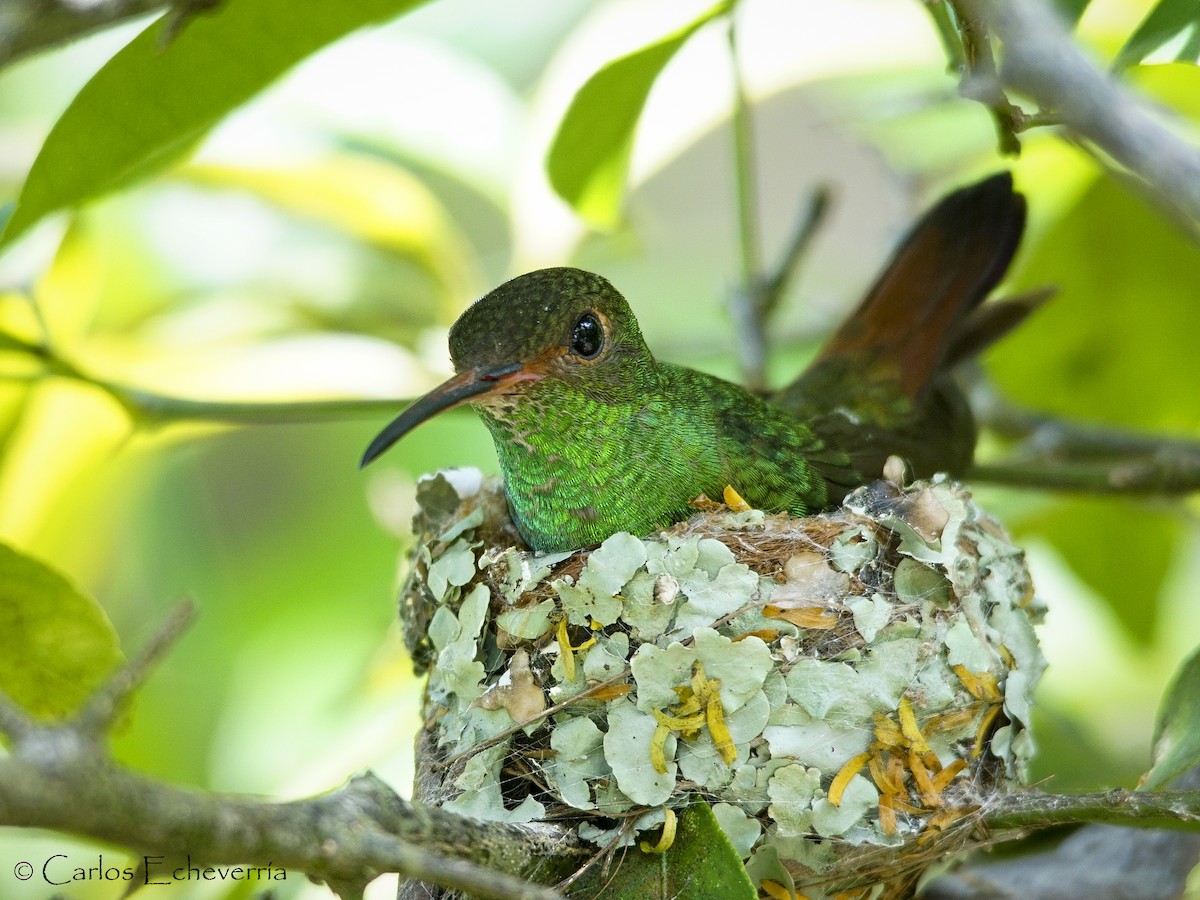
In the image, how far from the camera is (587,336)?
2.36 meters

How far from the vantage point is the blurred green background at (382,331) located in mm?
3010

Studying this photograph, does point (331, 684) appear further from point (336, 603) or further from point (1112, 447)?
point (1112, 447)

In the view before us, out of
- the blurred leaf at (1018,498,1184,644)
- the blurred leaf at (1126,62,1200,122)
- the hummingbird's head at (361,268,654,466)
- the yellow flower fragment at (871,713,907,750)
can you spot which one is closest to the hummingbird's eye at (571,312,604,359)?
the hummingbird's head at (361,268,654,466)

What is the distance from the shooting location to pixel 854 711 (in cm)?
200

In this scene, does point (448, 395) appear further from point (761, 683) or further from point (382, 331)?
point (382, 331)

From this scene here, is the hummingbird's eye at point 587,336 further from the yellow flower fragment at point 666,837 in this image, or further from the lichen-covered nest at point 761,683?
the yellow flower fragment at point 666,837

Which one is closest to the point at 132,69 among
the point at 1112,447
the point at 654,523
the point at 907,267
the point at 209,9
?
the point at 209,9

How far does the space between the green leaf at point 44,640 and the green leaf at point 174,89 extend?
20.2 inches

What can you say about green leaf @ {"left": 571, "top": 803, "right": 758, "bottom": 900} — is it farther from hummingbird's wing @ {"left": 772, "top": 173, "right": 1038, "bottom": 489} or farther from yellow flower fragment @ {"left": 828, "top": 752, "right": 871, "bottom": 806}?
hummingbird's wing @ {"left": 772, "top": 173, "right": 1038, "bottom": 489}

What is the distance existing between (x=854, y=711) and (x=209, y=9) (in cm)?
142

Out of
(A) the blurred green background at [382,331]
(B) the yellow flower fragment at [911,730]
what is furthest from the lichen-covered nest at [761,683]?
(A) the blurred green background at [382,331]

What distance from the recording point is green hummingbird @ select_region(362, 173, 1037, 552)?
89.0 inches

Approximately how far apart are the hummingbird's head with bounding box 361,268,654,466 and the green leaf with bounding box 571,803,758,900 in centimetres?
78

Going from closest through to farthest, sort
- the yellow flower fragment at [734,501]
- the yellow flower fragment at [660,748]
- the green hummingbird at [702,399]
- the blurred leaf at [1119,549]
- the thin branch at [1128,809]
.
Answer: the thin branch at [1128,809] < the yellow flower fragment at [660,748] < the green hummingbird at [702,399] < the yellow flower fragment at [734,501] < the blurred leaf at [1119,549]
